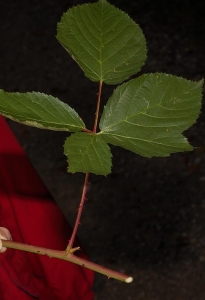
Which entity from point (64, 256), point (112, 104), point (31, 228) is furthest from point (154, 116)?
point (31, 228)

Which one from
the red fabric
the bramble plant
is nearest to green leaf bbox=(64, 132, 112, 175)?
the bramble plant

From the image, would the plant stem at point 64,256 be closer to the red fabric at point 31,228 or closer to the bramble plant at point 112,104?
the bramble plant at point 112,104

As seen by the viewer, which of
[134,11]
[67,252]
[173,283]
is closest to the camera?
[67,252]

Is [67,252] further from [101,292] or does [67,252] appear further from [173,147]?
[101,292]

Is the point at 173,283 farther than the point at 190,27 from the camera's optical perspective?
No

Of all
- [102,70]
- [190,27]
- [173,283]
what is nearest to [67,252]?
[102,70]
